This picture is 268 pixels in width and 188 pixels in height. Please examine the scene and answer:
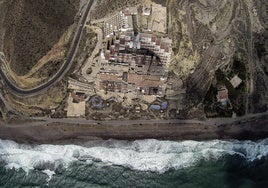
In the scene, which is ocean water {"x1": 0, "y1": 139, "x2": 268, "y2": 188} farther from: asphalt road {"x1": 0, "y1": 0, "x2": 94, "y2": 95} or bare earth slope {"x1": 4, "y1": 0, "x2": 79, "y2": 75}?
bare earth slope {"x1": 4, "y1": 0, "x2": 79, "y2": 75}

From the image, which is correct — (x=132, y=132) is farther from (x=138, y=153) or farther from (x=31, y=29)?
(x=31, y=29)

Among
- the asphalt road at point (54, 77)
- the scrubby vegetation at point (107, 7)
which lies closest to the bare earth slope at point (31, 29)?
the asphalt road at point (54, 77)

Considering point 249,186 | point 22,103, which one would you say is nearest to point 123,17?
point 22,103

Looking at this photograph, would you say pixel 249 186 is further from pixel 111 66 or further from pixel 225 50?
pixel 111 66

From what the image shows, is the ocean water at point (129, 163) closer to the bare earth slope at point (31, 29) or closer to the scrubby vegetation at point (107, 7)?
the bare earth slope at point (31, 29)

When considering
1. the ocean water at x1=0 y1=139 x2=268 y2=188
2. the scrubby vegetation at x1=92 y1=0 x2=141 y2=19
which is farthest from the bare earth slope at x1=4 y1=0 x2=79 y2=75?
the ocean water at x1=0 y1=139 x2=268 y2=188
